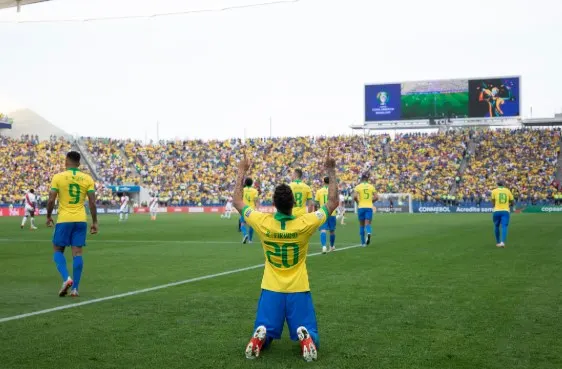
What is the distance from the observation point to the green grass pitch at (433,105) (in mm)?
62344

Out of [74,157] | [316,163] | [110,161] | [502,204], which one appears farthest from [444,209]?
A: [74,157]

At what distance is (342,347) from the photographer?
7035mm

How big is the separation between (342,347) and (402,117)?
2302 inches

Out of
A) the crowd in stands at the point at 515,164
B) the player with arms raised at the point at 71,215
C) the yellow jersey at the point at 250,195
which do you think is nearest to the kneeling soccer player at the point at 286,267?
the player with arms raised at the point at 71,215

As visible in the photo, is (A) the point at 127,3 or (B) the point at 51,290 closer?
(A) the point at 127,3

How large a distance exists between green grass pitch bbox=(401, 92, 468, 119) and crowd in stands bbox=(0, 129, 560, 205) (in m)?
3.61

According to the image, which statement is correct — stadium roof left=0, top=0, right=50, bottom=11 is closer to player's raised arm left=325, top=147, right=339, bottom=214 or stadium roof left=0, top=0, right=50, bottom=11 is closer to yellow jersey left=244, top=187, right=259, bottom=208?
player's raised arm left=325, top=147, right=339, bottom=214

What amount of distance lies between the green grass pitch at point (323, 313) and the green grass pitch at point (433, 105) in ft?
153

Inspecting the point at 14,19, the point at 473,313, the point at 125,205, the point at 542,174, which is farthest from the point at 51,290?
the point at 542,174

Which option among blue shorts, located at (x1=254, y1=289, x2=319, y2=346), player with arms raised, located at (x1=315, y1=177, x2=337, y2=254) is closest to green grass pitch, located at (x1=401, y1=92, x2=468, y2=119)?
player with arms raised, located at (x1=315, y1=177, x2=337, y2=254)

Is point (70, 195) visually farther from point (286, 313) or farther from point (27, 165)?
point (27, 165)

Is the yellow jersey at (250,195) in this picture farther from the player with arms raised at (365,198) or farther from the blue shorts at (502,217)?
the blue shorts at (502,217)

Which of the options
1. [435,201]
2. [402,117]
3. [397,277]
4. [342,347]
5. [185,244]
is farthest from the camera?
[402,117]

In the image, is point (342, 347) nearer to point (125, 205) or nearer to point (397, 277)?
point (397, 277)
